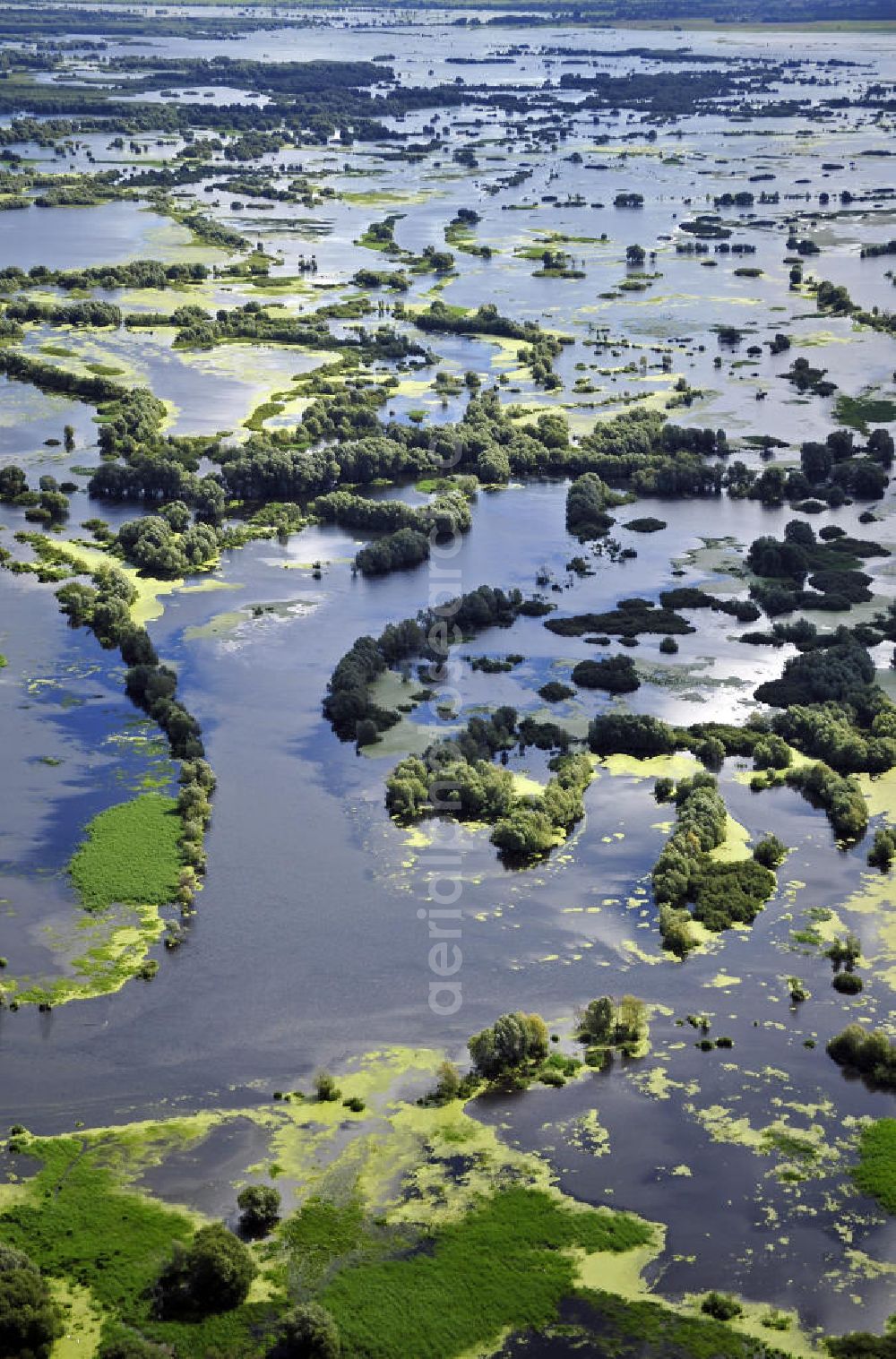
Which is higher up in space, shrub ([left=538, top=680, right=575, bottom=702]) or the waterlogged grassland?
shrub ([left=538, top=680, right=575, bottom=702])

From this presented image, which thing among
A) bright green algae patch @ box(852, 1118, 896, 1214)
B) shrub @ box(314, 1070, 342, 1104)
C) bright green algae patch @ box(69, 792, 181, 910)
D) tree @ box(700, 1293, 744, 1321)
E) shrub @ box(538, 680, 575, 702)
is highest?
shrub @ box(538, 680, 575, 702)

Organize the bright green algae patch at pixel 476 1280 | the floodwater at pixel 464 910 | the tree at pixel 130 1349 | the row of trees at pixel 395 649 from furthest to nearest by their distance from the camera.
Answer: the row of trees at pixel 395 649, the floodwater at pixel 464 910, the bright green algae patch at pixel 476 1280, the tree at pixel 130 1349

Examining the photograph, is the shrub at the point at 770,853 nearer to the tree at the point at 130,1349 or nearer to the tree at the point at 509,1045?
the tree at the point at 509,1045

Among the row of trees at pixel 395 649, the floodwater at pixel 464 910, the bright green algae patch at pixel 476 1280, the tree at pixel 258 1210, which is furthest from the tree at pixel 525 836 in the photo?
the tree at pixel 258 1210

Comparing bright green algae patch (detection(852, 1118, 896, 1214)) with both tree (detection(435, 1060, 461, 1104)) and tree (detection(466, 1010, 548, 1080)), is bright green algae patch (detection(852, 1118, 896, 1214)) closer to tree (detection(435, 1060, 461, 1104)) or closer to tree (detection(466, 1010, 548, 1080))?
tree (detection(466, 1010, 548, 1080))

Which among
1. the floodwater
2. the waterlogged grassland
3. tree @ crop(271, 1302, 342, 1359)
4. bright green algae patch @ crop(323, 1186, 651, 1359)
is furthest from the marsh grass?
bright green algae patch @ crop(323, 1186, 651, 1359)

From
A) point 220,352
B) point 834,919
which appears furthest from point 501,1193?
point 220,352

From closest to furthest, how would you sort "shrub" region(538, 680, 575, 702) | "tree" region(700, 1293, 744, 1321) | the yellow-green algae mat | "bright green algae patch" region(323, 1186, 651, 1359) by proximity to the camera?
"bright green algae patch" region(323, 1186, 651, 1359)
"tree" region(700, 1293, 744, 1321)
the yellow-green algae mat
"shrub" region(538, 680, 575, 702)
